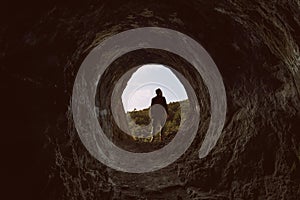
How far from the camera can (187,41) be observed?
4227 millimetres

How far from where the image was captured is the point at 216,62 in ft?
12.8

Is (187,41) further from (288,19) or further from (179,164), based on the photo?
(288,19)

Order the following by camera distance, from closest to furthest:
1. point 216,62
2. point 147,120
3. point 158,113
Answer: point 216,62, point 158,113, point 147,120

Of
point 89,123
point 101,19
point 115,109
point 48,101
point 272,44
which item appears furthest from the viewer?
point 115,109

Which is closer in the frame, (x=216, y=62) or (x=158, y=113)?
(x=216, y=62)

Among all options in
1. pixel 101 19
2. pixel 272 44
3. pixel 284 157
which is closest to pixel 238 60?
pixel 272 44

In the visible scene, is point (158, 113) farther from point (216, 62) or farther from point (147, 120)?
point (216, 62)

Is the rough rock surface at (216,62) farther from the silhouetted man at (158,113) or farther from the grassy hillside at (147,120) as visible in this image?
the silhouetted man at (158,113)

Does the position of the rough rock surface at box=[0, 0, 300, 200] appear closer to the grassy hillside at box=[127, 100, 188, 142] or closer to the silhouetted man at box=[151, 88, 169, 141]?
the grassy hillside at box=[127, 100, 188, 142]

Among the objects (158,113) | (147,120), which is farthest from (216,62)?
(147,120)

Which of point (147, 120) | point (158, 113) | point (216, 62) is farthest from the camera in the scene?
point (147, 120)

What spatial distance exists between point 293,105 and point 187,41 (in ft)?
5.65

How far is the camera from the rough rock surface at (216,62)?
8.56 feet

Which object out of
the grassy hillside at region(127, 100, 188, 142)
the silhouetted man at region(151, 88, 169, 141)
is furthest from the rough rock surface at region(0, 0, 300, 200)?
the silhouetted man at region(151, 88, 169, 141)
